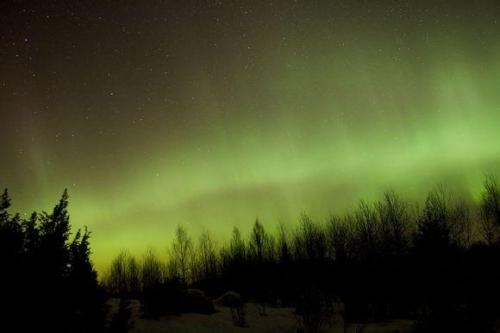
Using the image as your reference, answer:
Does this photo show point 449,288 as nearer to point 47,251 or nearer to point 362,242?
point 47,251

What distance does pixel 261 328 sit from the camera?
21781 millimetres

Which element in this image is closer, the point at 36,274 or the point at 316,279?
the point at 36,274

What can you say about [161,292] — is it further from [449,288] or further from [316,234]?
[316,234]

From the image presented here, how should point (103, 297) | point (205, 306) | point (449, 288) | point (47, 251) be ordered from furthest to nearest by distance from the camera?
point (205, 306), point (449, 288), point (103, 297), point (47, 251)

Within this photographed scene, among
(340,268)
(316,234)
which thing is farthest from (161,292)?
(316,234)

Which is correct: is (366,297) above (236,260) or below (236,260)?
below

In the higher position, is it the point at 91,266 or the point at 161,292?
the point at 91,266

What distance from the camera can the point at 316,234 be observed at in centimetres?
5619

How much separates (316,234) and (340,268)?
51.7 ft

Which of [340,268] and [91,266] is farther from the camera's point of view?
[340,268]

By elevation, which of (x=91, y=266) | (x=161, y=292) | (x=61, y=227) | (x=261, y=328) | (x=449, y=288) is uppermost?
(x=61, y=227)


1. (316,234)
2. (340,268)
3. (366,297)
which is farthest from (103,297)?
(316,234)

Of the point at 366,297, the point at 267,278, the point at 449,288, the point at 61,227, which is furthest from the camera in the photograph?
the point at 267,278

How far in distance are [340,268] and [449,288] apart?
20557mm
